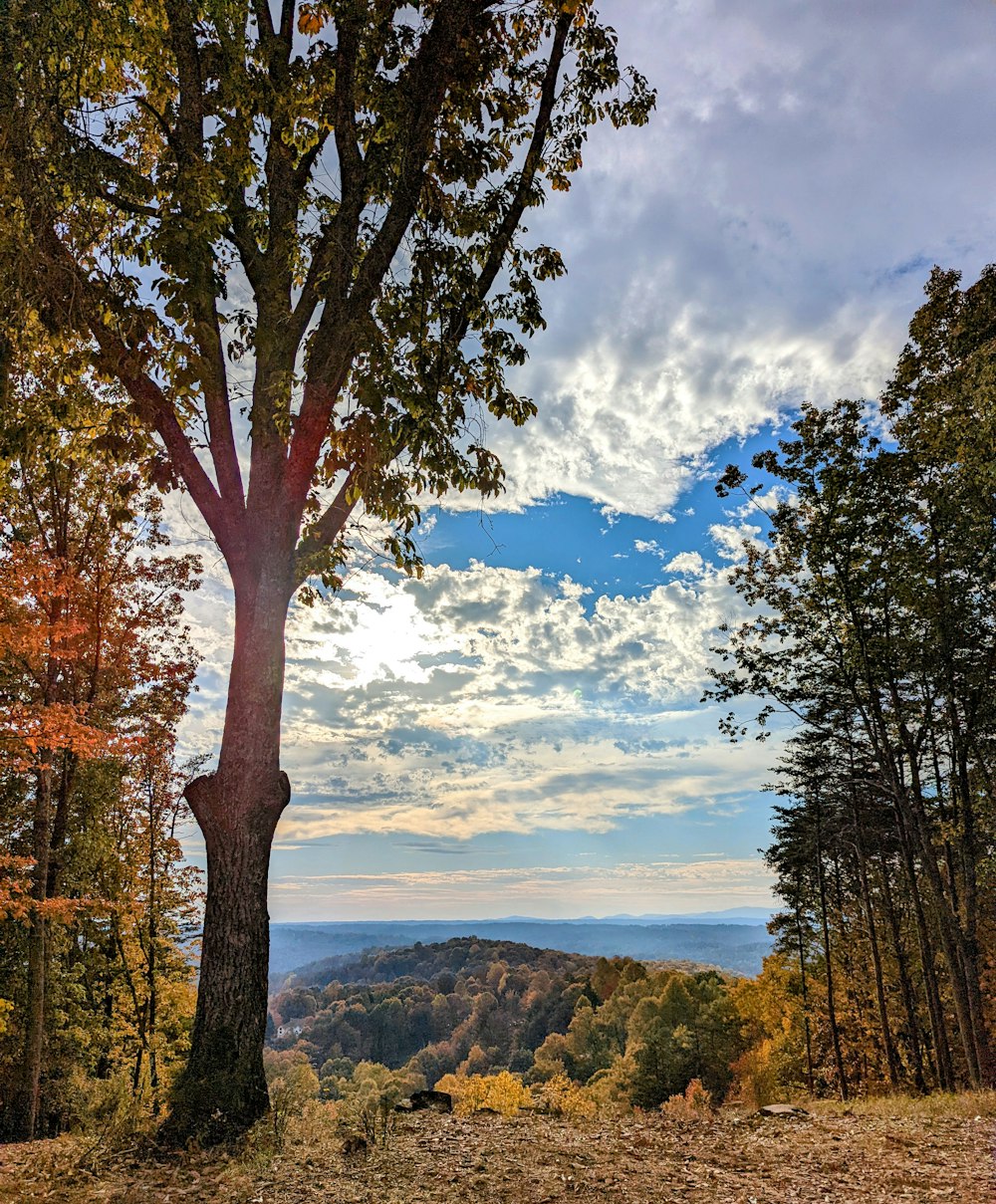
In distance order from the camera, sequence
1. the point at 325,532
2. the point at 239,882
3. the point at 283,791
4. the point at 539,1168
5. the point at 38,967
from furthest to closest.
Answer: the point at 38,967 < the point at 325,532 < the point at 283,791 < the point at 239,882 < the point at 539,1168

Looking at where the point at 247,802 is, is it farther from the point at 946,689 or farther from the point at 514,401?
the point at 946,689

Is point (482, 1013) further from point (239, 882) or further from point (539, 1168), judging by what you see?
point (239, 882)

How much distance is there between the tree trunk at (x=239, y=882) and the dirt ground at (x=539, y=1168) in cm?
44

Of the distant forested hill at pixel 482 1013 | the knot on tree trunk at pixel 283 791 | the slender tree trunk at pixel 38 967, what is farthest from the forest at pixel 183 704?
the distant forested hill at pixel 482 1013

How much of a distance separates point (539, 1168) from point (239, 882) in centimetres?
344

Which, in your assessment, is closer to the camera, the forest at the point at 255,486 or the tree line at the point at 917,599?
the forest at the point at 255,486

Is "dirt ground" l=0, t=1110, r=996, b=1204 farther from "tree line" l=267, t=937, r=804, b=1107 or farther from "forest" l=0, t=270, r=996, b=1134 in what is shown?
"tree line" l=267, t=937, r=804, b=1107

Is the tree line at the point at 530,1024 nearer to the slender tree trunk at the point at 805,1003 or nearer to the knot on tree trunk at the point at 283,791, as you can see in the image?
the slender tree trunk at the point at 805,1003

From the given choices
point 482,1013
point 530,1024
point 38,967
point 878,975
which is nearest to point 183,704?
point 38,967

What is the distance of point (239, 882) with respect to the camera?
627 centimetres

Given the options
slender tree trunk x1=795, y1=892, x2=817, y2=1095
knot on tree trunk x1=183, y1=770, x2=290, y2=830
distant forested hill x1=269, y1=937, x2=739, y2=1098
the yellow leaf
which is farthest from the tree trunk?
distant forested hill x1=269, y1=937, x2=739, y2=1098

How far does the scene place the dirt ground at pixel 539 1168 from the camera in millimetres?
4863

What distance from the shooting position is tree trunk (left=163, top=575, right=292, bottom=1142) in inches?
227

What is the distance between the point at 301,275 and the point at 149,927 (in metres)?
18.6
